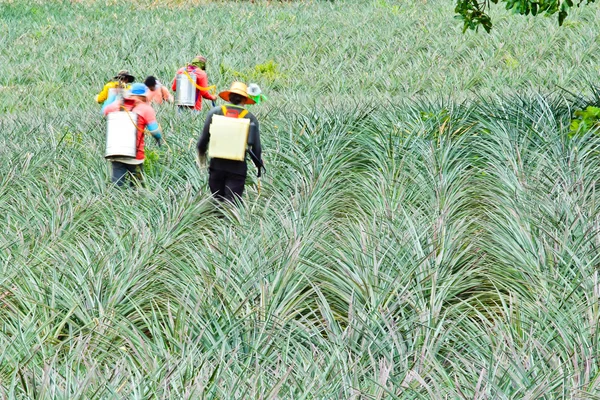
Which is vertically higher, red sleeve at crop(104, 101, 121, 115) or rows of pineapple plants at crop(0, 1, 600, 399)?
red sleeve at crop(104, 101, 121, 115)

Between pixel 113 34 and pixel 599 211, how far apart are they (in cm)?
1979

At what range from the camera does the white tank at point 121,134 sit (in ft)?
27.1

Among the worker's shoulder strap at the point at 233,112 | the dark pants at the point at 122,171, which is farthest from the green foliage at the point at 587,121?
the dark pants at the point at 122,171

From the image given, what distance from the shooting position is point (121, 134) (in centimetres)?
830

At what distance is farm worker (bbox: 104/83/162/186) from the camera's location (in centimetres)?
836

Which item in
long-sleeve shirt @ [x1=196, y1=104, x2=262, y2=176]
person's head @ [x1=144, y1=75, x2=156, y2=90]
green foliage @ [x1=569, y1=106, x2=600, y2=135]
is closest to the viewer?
long-sleeve shirt @ [x1=196, y1=104, x2=262, y2=176]

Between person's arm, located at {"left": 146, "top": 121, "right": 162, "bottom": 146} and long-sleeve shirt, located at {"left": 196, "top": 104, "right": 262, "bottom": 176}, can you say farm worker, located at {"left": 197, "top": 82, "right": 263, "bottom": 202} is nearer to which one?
long-sleeve shirt, located at {"left": 196, "top": 104, "right": 262, "bottom": 176}

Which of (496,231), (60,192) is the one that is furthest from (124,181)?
(496,231)

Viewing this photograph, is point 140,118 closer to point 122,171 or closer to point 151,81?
point 122,171

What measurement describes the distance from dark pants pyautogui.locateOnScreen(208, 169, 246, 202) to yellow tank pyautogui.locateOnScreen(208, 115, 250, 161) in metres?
0.20

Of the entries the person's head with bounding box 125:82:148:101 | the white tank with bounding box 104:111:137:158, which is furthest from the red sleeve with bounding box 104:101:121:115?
the white tank with bounding box 104:111:137:158

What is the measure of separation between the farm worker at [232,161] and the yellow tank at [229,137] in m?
0.08

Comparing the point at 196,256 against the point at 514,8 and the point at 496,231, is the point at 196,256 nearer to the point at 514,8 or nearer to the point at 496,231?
the point at 496,231

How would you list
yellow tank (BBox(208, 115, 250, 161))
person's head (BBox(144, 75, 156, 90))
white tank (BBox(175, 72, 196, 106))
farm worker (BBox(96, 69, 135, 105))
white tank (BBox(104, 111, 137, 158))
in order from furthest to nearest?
white tank (BBox(175, 72, 196, 106)), person's head (BBox(144, 75, 156, 90)), farm worker (BBox(96, 69, 135, 105)), white tank (BBox(104, 111, 137, 158)), yellow tank (BBox(208, 115, 250, 161))
